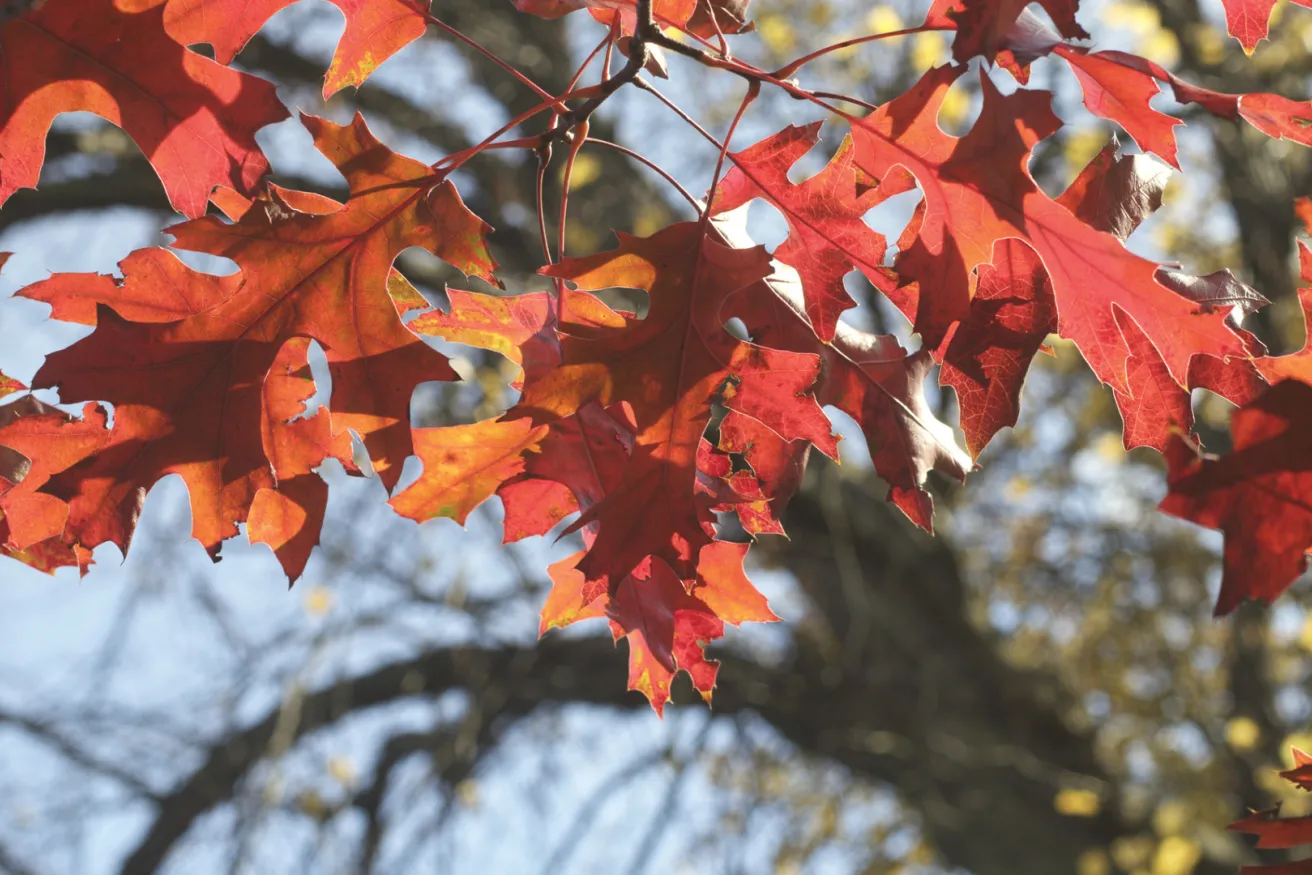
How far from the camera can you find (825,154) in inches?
198

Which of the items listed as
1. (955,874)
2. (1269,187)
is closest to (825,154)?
(1269,187)

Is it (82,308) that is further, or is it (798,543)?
(798,543)

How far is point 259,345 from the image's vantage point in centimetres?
96

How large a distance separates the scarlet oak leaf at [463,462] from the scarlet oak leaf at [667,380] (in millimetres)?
130

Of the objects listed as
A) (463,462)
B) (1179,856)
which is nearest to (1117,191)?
(463,462)

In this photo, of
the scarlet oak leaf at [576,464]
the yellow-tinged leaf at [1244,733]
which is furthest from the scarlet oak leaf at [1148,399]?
the yellow-tinged leaf at [1244,733]

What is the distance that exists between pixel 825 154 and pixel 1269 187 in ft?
6.17

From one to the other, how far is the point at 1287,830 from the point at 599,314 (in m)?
0.69

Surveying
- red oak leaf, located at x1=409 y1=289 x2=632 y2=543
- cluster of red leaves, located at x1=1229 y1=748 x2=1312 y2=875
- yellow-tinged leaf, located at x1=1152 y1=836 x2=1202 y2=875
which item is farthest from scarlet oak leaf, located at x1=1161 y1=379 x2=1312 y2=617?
yellow-tinged leaf, located at x1=1152 y1=836 x2=1202 y2=875

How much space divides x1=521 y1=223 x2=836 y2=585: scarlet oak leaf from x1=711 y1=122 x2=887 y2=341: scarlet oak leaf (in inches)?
2.8

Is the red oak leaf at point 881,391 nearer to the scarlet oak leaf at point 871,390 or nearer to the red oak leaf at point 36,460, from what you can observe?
the scarlet oak leaf at point 871,390

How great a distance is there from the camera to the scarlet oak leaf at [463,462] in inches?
41.4

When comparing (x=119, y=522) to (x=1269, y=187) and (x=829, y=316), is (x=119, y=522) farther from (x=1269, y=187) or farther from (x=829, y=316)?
(x=1269, y=187)

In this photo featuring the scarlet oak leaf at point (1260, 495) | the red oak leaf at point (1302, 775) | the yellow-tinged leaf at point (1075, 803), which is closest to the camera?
the scarlet oak leaf at point (1260, 495)
